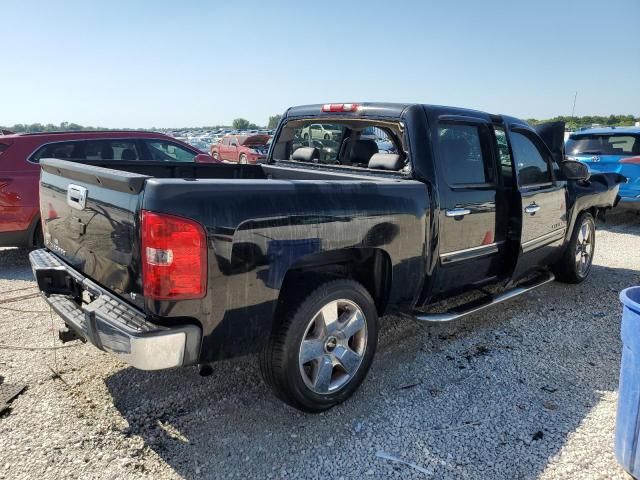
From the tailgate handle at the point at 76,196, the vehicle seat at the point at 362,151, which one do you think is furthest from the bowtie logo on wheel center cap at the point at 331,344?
the vehicle seat at the point at 362,151

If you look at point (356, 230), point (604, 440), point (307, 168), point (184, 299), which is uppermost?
point (307, 168)

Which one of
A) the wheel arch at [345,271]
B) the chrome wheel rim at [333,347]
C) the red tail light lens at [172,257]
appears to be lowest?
the chrome wheel rim at [333,347]

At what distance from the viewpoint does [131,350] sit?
89.5 inches

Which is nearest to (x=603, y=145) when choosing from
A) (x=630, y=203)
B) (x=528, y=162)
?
(x=630, y=203)

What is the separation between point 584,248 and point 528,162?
174 centimetres

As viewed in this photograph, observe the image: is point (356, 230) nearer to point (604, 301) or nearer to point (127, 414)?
point (127, 414)

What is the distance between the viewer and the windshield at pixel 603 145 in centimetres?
896

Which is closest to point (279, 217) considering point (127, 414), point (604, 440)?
point (127, 414)

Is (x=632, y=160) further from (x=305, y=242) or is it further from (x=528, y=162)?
(x=305, y=242)

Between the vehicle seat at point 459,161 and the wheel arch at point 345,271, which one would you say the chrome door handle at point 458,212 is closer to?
the vehicle seat at point 459,161

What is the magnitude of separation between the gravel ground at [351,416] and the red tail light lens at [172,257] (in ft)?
3.11

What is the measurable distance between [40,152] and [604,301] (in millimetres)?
6709

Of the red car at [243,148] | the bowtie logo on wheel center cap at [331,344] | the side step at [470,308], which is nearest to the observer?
the bowtie logo on wheel center cap at [331,344]

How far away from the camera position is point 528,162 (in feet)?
14.7
